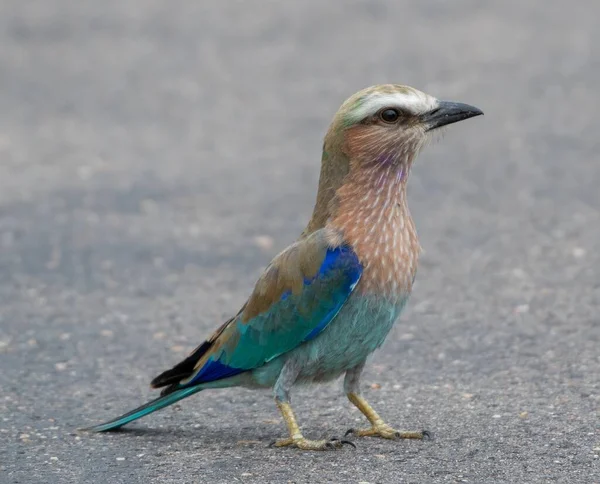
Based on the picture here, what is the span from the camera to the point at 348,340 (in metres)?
5.23

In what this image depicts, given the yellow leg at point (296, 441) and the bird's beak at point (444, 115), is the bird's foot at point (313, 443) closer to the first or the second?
the yellow leg at point (296, 441)

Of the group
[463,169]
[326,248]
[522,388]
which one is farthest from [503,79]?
[326,248]

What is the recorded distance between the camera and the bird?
5.21 meters

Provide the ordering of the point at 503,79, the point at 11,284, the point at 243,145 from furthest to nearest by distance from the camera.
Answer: the point at 503,79 < the point at 243,145 < the point at 11,284

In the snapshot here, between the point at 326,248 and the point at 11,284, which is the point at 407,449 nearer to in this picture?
the point at 326,248

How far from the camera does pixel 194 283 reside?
810 centimetres

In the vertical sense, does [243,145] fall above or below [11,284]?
above

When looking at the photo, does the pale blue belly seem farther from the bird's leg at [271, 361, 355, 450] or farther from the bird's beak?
the bird's beak

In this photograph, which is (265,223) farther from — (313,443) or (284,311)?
(313,443)

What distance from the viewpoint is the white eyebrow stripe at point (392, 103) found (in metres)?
5.32

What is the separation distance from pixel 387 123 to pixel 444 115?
262 millimetres

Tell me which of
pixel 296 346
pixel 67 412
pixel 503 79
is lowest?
pixel 67 412

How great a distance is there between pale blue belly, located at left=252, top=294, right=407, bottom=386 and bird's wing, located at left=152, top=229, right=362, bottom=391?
0.13ft

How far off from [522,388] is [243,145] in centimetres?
550
